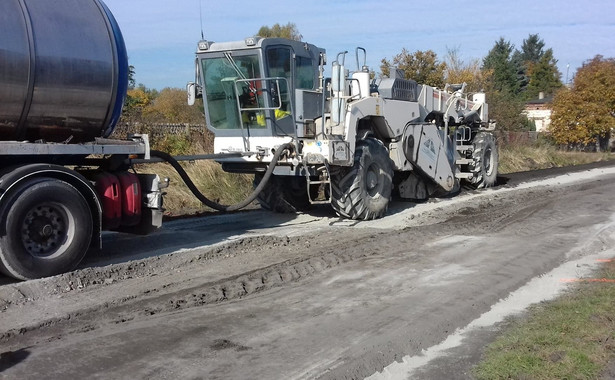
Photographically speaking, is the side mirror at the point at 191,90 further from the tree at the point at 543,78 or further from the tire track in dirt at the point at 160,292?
the tree at the point at 543,78

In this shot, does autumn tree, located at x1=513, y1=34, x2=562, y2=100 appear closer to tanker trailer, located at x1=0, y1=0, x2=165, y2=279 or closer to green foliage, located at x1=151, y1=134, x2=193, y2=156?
green foliage, located at x1=151, y1=134, x2=193, y2=156

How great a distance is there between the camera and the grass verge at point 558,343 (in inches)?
192

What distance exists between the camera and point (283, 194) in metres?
13.1

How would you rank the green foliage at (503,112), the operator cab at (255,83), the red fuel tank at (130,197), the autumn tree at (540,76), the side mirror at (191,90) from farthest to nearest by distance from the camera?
the autumn tree at (540,76), the green foliage at (503,112), the side mirror at (191,90), the operator cab at (255,83), the red fuel tank at (130,197)

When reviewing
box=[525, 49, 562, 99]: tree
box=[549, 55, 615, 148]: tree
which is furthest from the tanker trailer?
box=[525, 49, 562, 99]: tree

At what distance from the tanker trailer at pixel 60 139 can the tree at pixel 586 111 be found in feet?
109

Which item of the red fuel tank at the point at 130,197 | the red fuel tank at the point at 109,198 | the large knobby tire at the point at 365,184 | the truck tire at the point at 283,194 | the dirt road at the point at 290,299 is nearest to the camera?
the dirt road at the point at 290,299

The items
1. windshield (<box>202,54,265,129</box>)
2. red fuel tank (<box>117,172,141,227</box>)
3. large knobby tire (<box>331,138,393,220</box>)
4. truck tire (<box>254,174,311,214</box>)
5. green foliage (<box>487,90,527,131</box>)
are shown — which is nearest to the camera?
red fuel tank (<box>117,172,141,227</box>)

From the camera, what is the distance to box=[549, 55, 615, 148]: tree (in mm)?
36938

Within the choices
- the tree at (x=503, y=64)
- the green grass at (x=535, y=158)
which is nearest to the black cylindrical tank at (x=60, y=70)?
the green grass at (x=535, y=158)

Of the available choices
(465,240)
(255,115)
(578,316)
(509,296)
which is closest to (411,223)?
(465,240)

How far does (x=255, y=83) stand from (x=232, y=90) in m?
0.57

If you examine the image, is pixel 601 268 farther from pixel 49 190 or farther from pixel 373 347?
pixel 49 190

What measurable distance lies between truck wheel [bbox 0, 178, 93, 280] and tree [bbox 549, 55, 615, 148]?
3428 centimetres
